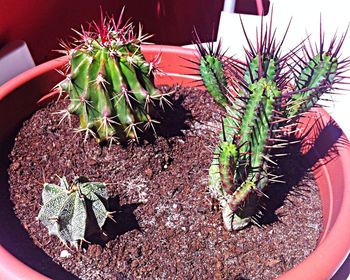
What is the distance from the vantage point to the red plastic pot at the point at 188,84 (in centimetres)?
99

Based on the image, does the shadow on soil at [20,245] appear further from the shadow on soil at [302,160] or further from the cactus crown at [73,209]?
the shadow on soil at [302,160]

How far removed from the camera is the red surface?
1.50 m

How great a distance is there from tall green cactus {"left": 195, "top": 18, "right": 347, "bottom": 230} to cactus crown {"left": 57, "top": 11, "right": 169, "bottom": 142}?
18 cm

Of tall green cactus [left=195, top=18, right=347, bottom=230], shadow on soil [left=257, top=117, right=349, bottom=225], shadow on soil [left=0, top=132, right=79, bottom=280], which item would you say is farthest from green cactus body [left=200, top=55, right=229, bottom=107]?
shadow on soil [left=0, top=132, right=79, bottom=280]

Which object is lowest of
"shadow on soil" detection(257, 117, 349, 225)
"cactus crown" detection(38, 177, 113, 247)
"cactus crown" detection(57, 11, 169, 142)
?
"shadow on soil" detection(257, 117, 349, 225)

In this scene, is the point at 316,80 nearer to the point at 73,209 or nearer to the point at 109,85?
the point at 109,85

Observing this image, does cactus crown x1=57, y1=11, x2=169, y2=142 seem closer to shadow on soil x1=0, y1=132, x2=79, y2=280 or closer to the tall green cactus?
the tall green cactus

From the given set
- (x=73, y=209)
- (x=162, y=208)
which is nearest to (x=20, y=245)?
(x=73, y=209)

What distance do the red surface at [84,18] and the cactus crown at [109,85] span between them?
39 cm

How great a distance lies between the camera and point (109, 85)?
1189 millimetres

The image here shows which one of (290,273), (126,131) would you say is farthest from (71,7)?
(290,273)

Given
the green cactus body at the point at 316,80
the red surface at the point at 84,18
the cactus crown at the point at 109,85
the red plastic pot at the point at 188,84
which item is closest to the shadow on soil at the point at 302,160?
the red plastic pot at the point at 188,84

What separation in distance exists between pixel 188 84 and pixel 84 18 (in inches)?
18.0

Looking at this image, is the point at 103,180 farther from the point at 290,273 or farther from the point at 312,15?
the point at 312,15
